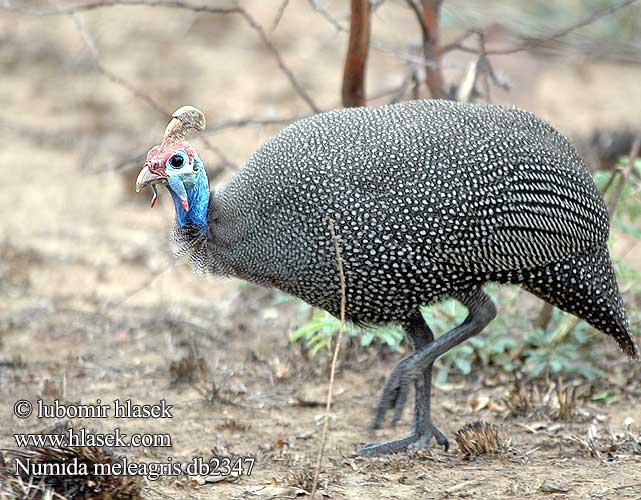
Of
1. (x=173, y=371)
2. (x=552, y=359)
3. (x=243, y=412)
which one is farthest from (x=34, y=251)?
(x=552, y=359)

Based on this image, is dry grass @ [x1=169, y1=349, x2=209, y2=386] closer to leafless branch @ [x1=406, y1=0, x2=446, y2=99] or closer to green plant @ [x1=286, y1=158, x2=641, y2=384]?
green plant @ [x1=286, y1=158, x2=641, y2=384]

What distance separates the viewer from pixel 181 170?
3496 millimetres

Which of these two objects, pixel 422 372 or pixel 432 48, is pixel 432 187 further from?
pixel 432 48

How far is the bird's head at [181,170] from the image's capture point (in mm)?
3447

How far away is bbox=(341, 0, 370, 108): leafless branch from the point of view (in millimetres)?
4453

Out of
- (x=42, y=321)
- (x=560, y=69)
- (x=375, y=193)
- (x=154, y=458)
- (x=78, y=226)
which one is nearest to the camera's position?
(x=375, y=193)

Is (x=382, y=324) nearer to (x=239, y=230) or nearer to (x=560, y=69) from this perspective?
(x=239, y=230)

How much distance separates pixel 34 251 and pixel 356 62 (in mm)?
2809

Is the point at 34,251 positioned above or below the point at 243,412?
above

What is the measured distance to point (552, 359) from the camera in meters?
4.40

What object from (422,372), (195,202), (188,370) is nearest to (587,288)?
(422,372)

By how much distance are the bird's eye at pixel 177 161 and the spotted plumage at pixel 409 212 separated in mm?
233

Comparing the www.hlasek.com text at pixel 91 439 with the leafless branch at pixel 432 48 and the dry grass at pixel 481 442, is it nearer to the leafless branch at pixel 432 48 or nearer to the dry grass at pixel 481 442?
the dry grass at pixel 481 442

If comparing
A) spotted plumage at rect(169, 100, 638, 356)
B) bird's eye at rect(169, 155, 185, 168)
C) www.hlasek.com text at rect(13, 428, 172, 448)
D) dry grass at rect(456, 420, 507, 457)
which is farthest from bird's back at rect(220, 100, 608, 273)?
www.hlasek.com text at rect(13, 428, 172, 448)
